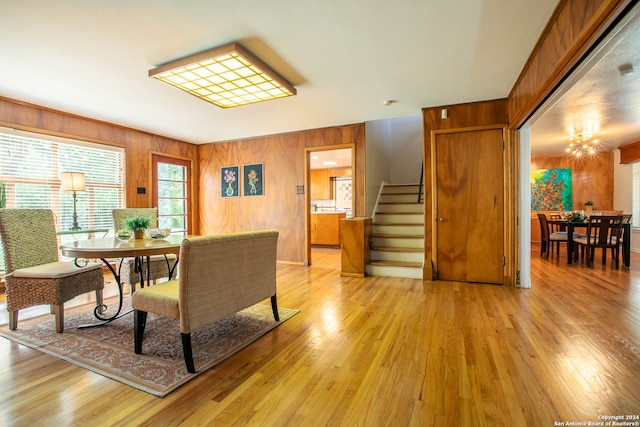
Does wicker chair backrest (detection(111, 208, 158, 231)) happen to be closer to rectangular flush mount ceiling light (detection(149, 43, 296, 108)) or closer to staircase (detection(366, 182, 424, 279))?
rectangular flush mount ceiling light (detection(149, 43, 296, 108))

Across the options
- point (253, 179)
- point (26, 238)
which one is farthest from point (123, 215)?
point (253, 179)

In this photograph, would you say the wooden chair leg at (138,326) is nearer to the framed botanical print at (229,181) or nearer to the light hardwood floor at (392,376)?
the light hardwood floor at (392,376)

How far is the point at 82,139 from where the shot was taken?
4309mm

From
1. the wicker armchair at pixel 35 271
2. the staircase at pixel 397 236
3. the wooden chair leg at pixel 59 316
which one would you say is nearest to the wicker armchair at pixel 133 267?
the wicker armchair at pixel 35 271

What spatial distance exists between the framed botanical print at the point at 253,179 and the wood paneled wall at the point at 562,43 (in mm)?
4162

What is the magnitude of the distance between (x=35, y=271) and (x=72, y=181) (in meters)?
1.92

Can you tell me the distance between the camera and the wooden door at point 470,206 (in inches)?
148

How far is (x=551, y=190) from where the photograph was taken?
7629mm

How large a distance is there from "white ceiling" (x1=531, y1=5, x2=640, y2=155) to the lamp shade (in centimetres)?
530

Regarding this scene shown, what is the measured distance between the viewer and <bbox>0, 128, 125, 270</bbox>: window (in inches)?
145

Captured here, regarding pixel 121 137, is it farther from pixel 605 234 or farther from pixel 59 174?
pixel 605 234

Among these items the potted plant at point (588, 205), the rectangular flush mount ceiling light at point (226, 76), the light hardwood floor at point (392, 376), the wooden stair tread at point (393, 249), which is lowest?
the light hardwood floor at point (392, 376)

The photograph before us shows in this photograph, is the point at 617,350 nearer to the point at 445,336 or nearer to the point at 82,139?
the point at 445,336

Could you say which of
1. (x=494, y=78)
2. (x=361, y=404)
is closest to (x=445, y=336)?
(x=361, y=404)
